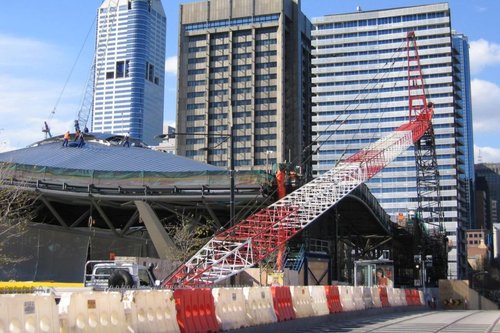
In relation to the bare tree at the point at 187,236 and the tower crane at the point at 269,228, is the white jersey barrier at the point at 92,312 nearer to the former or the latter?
the tower crane at the point at 269,228

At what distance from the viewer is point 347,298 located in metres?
27.4

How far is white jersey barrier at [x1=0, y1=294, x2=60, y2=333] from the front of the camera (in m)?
10.3

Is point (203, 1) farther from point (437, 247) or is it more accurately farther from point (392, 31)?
point (437, 247)

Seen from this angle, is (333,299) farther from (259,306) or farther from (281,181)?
(281,181)

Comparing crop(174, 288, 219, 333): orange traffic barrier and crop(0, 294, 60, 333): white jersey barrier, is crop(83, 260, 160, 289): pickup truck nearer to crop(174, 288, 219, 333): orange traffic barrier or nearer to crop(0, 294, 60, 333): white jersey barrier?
crop(174, 288, 219, 333): orange traffic barrier

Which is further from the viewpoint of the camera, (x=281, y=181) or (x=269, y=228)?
(x=281, y=181)

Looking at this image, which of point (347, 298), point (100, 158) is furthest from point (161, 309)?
point (100, 158)

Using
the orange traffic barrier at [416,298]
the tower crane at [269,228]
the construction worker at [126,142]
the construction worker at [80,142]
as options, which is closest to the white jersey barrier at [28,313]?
the tower crane at [269,228]

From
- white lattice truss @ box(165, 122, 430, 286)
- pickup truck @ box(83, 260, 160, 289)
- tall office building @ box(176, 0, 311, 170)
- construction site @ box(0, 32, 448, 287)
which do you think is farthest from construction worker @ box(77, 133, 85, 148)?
tall office building @ box(176, 0, 311, 170)

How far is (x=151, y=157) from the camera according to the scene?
71438 millimetres

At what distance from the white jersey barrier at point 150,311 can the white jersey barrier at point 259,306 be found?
3913mm

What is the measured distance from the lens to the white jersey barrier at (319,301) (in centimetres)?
2352

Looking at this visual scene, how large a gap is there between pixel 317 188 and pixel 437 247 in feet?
166

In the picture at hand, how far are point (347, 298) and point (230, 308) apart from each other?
11.3 meters
